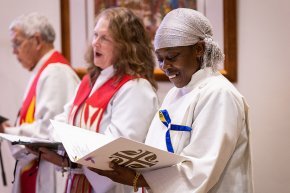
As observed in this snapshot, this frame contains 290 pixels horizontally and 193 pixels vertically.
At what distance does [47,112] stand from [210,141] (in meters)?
1.39

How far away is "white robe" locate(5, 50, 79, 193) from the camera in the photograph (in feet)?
9.54

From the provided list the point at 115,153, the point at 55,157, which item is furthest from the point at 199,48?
the point at 55,157

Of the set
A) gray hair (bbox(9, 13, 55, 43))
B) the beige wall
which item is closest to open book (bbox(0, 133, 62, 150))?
the beige wall

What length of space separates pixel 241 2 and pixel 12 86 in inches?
76.8

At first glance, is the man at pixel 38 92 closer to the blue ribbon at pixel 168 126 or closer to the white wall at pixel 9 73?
the white wall at pixel 9 73

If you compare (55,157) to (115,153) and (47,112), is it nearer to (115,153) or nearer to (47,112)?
(47,112)

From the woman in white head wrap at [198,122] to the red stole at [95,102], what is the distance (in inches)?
21.5

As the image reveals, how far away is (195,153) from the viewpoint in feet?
5.79

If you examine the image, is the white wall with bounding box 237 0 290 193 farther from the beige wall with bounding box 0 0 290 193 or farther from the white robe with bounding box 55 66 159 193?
the white robe with bounding box 55 66 159 193

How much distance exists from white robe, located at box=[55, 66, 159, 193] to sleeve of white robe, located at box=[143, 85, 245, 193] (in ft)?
1.77

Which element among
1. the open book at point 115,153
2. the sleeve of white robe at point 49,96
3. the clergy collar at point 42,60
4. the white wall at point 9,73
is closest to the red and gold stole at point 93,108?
the sleeve of white robe at point 49,96

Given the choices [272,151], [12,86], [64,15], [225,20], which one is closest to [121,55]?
[225,20]

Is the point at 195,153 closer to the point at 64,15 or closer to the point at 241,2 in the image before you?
the point at 241,2

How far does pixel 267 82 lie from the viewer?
2420 mm
